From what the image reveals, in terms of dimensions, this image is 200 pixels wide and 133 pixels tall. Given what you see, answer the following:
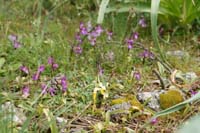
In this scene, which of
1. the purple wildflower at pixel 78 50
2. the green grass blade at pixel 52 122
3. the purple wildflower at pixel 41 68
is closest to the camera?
the green grass blade at pixel 52 122

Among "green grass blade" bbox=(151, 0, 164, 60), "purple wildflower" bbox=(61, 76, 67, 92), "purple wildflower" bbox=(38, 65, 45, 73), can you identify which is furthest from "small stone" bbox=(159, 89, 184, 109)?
"purple wildflower" bbox=(38, 65, 45, 73)

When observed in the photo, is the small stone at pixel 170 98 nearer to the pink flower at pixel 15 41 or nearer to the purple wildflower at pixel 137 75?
the purple wildflower at pixel 137 75

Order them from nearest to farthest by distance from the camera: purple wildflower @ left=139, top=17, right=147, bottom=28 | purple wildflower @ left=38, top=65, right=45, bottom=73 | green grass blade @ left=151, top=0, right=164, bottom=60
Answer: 1. green grass blade @ left=151, top=0, right=164, bottom=60
2. purple wildflower @ left=38, top=65, right=45, bottom=73
3. purple wildflower @ left=139, top=17, right=147, bottom=28

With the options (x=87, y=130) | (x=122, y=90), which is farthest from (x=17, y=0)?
(x=87, y=130)

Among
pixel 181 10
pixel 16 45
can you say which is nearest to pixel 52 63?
pixel 16 45

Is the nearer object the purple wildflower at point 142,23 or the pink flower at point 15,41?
the pink flower at point 15,41

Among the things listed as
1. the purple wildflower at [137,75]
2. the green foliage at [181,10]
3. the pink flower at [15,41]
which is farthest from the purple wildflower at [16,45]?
the green foliage at [181,10]

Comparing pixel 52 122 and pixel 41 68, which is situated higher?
pixel 41 68

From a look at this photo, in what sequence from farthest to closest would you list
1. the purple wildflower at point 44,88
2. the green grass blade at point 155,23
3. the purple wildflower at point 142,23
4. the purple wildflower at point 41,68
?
the purple wildflower at point 142,23, the purple wildflower at point 41,68, the purple wildflower at point 44,88, the green grass blade at point 155,23

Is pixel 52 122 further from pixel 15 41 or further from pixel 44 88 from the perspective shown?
pixel 15 41

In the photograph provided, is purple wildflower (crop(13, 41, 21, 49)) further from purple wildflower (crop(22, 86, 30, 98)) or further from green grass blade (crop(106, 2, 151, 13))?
green grass blade (crop(106, 2, 151, 13))

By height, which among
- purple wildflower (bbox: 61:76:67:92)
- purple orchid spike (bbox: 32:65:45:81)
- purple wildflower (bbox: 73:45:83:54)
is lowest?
purple wildflower (bbox: 61:76:67:92)

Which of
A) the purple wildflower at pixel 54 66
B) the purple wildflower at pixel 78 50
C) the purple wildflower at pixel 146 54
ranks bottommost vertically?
the purple wildflower at pixel 54 66

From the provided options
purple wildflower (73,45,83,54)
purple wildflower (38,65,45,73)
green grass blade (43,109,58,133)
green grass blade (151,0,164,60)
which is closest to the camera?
green grass blade (43,109,58,133)
